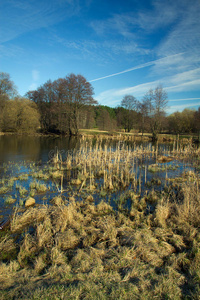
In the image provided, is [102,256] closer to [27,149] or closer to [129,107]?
[27,149]

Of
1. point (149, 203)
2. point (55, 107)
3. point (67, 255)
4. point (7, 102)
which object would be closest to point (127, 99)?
point (55, 107)

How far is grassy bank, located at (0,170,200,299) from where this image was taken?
2856mm

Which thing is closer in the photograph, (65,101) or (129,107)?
(65,101)

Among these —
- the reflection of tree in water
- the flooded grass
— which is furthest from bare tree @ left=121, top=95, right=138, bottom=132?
the flooded grass

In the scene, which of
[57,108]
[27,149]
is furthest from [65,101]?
[27,149]

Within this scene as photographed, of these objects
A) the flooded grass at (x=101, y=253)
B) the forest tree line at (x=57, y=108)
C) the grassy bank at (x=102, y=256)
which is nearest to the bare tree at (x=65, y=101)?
the forest tree line at (x=57, y=108)

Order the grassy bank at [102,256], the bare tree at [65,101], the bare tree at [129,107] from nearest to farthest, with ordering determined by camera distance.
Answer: the grassy bank at [102,256], the bare tree at [65,101], the bare tree at [129,107]

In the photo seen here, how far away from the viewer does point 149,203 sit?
7348mm

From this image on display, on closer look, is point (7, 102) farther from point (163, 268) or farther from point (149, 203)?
point (163, 268)

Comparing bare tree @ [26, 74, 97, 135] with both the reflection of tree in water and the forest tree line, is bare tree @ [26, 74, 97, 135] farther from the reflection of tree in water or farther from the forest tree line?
the reflection of tree in water

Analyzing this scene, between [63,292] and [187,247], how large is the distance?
2.99m

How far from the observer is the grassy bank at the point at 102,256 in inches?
112

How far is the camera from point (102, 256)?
3820 mm

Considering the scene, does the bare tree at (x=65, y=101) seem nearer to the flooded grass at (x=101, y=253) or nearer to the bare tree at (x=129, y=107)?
the bare tree at (x=129, y=107)
